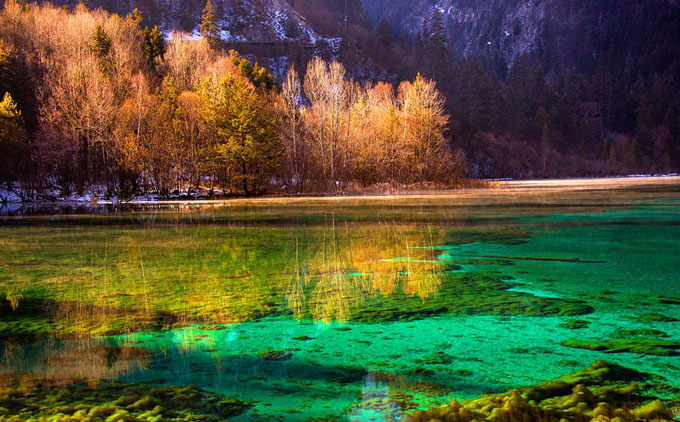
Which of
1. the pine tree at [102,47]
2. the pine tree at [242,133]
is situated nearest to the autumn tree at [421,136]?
the pine tree at [242,133]

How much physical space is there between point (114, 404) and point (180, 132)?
40984 mm

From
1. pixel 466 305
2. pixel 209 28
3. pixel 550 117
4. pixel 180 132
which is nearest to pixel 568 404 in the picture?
pixel 466 305

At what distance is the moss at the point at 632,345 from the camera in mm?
4734

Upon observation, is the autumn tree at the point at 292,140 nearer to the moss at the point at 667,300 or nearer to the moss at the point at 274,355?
the moss at the point at 667,300

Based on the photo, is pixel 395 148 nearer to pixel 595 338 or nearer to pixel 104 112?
pixel 104 112

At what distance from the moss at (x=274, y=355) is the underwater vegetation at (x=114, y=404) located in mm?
850

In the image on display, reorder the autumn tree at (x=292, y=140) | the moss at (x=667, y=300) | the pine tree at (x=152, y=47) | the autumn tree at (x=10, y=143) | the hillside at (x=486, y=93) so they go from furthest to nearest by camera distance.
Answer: the hillside at (x=486, y=93), the pine tree at (x=152, y=47), the autumn tree at (x=292, y=140), the autumn tree at (x=10, y=143), the moss at (x=667, y=300)

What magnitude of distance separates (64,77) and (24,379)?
47.4 m

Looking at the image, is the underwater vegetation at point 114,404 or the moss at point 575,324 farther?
the moss at point 575,324

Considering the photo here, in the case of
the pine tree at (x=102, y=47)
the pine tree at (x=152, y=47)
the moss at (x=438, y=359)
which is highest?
the pine tree at (x=152, y=47)

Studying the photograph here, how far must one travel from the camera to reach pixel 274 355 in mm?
4867

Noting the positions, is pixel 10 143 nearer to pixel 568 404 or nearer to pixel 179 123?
pixel 179 123

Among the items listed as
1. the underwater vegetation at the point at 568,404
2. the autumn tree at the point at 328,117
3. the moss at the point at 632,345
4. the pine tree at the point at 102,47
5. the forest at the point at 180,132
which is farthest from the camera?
the pine tree at the point at 102,47

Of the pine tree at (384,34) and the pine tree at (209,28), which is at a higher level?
the pine tree at (384,34)
